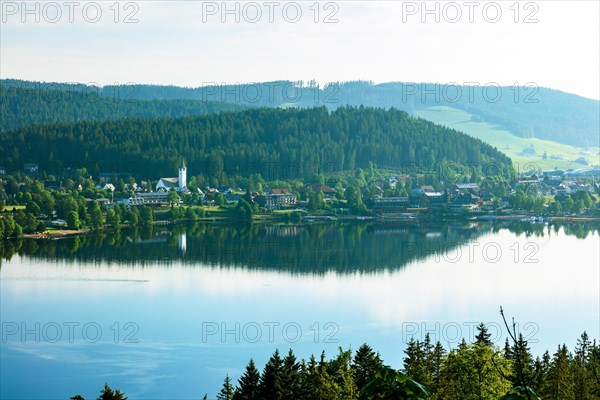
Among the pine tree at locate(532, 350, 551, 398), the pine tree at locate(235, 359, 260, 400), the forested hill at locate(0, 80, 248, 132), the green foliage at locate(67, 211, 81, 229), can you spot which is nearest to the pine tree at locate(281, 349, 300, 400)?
the pine tree at locate(235, 359, 260, 400)

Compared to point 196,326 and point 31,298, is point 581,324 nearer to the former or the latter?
point 196,326

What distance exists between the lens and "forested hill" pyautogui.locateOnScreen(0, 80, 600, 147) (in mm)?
108338

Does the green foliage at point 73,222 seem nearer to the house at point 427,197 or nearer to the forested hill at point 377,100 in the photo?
the house at point 427,197

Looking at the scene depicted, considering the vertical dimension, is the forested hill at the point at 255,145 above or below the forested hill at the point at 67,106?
below

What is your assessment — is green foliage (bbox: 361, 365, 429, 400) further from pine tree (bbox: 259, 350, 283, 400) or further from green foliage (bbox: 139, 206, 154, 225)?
green foliage (bbox: 139, 206, 154, 225)

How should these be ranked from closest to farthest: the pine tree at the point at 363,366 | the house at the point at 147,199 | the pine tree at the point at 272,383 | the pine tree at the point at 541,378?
the pine tree at the point at 541,378
the pine tree at the point at 272,383
the pine tree at the point at 363,366
the house at the point at 147,199

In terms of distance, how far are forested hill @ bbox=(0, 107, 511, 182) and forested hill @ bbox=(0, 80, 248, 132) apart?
69.5 ft

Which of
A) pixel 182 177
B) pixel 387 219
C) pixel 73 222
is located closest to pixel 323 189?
pixel 387 219

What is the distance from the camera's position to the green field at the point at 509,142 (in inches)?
4229

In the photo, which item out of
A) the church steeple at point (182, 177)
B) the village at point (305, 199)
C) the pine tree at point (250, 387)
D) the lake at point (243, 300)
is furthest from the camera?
the church steeple at point (182, 177)

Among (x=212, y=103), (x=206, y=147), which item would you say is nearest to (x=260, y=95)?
(x=212, y=103)

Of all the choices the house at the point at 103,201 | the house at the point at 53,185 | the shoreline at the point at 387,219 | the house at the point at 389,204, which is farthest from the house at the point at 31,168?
the house at the point at 389,204

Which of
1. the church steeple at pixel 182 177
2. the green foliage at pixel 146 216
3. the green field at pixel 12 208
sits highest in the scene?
the church steeple at pixel 182 177

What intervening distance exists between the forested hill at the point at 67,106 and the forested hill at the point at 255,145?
21.2m
